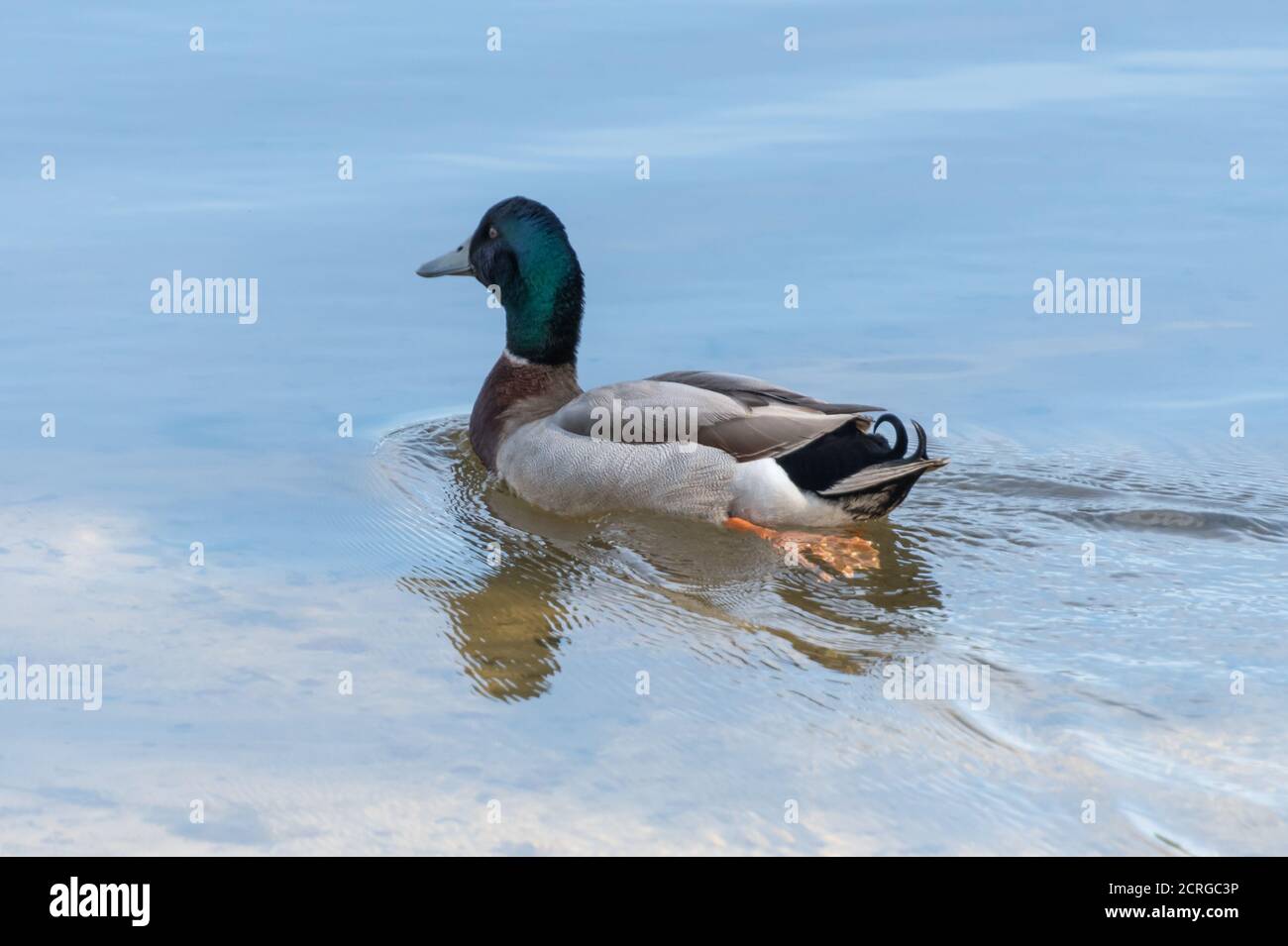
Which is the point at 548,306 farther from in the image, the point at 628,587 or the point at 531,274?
the point at 628,587

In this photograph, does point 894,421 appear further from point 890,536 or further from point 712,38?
point 712,38

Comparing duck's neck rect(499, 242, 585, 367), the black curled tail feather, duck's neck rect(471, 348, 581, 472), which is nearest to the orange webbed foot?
the black curled tail feather

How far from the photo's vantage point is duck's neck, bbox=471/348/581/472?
27.6ft

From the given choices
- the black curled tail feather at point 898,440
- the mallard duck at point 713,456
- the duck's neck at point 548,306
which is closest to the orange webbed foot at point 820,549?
the mallard duck at point 713,456

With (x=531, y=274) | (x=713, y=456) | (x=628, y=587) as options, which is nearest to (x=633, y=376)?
(x=531, y=274)

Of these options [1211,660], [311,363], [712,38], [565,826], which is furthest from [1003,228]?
[565,826]

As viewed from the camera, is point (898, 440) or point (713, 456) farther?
point (713, 456)

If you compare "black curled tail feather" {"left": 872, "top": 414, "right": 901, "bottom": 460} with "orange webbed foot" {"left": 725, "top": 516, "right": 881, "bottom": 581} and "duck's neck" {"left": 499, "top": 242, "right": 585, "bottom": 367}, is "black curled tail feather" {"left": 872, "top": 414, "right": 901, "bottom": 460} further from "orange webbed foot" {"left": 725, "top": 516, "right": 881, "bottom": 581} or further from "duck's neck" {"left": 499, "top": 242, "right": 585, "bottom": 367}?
"duck's neck" {"left": 499, "top": 242, "right": 585, "bottom": 367}

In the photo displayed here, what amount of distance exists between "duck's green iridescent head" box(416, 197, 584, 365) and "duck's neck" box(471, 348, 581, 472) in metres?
0.07

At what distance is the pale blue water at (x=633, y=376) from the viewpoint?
17.0 ft

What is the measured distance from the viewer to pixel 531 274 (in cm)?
866

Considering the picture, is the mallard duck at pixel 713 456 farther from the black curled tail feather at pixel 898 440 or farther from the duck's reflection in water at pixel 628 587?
the duck's reflection in water at pixel 628 587

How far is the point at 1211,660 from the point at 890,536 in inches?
71.5

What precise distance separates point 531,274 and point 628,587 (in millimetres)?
2351
